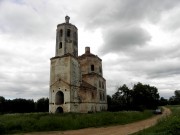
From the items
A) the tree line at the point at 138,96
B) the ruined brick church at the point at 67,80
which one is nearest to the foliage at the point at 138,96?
the tree line at the point at 138,96

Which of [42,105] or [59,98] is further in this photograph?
[42,105]

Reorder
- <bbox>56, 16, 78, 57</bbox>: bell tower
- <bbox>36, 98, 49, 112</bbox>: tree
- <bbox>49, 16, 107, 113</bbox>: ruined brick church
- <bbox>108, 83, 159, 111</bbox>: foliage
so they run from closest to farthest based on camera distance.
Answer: <bbox>49, 16, 107, 113</bbox>: ruined brick church → <bbox>56, 16, 78, 57</bbox>: bell tower → <bbox>108, 83, 159, 111</bbox>: foliage → <bbox>36, 98, 49, 112</bbox>: tree

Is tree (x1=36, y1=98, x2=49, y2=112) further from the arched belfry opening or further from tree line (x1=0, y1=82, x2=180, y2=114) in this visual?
the arched belfry opening

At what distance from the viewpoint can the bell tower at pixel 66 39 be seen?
39.6 meters

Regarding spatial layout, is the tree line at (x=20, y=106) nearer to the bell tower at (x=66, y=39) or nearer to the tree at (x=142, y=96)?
the tree at (x=142, y=96)

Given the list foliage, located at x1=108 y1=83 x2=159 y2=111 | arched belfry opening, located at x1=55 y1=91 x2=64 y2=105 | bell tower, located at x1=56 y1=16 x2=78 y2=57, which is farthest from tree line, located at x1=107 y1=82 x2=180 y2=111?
bell tower, located at x1=56 y1=16 x2=78 y2=57

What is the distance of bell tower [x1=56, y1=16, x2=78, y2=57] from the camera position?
39594 mm

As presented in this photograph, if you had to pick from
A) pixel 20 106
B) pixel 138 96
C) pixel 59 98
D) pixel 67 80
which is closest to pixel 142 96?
pixel 138 96

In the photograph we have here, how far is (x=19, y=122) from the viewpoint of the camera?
70.1 feet

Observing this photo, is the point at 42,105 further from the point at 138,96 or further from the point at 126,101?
the point at 138,96

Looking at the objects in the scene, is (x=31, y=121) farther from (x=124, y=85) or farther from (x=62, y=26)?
(x=124, y=85)

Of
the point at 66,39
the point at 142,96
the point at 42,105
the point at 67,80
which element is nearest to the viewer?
the point at 67,80

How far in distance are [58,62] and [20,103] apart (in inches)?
1243

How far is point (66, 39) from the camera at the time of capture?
131 feet
